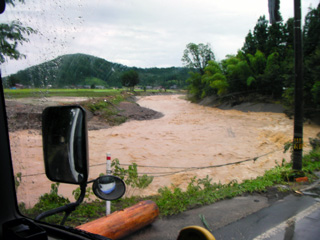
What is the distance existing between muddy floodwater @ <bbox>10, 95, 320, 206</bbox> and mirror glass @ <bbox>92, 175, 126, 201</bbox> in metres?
1.82

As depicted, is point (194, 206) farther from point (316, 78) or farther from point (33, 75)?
point (316, 78)

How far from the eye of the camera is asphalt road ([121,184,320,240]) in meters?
3.79

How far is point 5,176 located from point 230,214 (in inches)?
145

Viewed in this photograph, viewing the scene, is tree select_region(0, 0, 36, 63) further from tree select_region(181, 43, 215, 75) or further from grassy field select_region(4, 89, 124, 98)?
tree select_region(181, 43, 215, 75)

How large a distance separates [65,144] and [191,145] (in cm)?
1208

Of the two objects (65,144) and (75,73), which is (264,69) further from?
(65,144)

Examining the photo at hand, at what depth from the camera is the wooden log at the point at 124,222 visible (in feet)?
11.3

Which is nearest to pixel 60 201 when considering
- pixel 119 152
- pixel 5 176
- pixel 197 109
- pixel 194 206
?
pixel 194 206

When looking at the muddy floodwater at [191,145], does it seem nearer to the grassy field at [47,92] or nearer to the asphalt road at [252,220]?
the grassy field at [47,92]

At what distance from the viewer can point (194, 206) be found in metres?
4.82

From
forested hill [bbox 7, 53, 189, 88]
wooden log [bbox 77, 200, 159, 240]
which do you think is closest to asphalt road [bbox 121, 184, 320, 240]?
wooden log [bbox 77, 200, 159, 240]

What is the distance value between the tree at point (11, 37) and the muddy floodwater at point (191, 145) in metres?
1.55

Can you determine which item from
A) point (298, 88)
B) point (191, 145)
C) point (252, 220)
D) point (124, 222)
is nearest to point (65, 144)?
point (124, 222)

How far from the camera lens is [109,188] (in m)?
1.67
